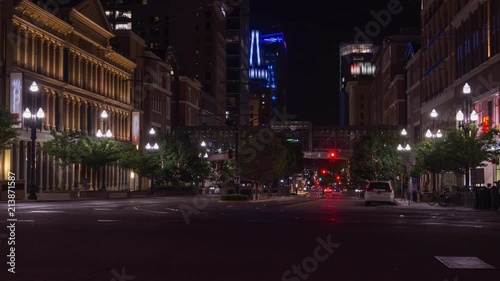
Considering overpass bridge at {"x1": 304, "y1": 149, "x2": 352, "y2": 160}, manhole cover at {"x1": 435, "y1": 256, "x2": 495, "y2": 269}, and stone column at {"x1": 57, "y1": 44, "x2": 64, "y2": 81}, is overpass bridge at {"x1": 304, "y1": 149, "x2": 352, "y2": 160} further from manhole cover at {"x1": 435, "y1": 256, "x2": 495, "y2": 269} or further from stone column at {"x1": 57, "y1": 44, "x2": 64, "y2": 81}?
manhole cover at {"x1": 435, "y1": 256, "x2": 495, "y2": 269}

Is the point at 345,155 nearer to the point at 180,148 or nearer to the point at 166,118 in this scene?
the point at 166,118

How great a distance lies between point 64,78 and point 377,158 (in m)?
38.7

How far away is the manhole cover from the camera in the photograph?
14227 mm

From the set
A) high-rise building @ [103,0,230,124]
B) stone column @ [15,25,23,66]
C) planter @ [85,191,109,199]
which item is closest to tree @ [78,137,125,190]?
planter @ [85,191,109,199]

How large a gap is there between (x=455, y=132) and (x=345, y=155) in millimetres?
76085

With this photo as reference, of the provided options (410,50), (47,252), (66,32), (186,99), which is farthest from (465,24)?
(186,99)

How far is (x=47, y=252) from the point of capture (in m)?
15.9

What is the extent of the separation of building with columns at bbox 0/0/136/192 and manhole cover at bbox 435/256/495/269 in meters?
52.5

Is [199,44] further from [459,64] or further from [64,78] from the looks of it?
[459,64]

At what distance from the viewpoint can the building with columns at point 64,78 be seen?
64.1m

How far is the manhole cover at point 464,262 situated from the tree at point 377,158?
56.6m

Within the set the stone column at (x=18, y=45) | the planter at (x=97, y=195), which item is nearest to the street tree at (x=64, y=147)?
the planter at (x=97, y=195)

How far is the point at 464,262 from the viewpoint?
14.9 meters

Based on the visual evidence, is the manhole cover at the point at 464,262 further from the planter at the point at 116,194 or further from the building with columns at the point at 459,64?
the planter at the point at 116,194
